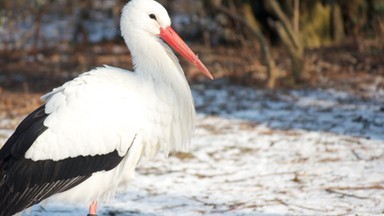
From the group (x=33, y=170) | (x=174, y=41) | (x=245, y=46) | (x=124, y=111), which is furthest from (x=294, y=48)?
(x=33, y=170)

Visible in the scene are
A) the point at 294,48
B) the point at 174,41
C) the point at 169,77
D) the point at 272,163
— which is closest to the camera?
the point at 169,77

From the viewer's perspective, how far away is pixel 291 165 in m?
6.85

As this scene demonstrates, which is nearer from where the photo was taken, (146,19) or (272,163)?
(146,19)

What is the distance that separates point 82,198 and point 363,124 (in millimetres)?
3845

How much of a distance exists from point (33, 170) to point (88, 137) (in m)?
0.40

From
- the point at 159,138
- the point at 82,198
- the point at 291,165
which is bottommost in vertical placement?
the point at 291,165

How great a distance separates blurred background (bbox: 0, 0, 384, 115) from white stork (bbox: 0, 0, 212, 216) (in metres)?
4.14

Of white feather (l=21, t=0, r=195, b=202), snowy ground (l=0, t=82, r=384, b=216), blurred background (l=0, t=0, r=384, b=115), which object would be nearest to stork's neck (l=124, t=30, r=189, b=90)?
white feather (l=21, t=0, r=195, b=202)

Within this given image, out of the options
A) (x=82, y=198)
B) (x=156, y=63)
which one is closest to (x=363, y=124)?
(x=156, y=63)

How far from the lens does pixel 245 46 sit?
11625 mm

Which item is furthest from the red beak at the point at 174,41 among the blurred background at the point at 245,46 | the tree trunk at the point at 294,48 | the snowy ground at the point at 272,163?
the tree trunk at the point at 294,48

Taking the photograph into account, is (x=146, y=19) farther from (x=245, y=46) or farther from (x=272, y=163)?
(x=245, y=46)

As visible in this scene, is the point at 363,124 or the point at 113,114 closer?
the point at 113,114

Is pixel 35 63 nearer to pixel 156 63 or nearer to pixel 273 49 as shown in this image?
pixel 273 49
